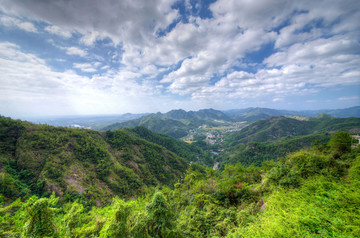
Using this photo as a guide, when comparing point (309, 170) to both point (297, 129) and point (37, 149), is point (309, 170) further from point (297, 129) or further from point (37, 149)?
point (297, 129)

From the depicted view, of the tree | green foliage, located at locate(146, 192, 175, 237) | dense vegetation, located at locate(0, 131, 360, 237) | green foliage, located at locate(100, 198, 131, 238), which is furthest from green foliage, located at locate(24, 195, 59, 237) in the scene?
the tree

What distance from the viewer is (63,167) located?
122 ft

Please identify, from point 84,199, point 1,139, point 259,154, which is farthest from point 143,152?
point 259,154

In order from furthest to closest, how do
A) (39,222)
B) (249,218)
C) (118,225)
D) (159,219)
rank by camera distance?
(249,218), (159,219), (39,222), (118,225)

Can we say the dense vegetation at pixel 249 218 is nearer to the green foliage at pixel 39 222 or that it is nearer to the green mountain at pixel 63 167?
the green foliage at pixel 39 222

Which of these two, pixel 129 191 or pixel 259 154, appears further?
pixel 259 154

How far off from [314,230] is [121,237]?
854cm

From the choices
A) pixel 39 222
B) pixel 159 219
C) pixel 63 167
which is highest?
pixel 39 222

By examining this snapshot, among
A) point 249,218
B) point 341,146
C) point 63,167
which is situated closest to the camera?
point 249,218

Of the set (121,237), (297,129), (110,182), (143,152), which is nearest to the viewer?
(121,237)

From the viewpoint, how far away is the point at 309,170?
10.4 meters

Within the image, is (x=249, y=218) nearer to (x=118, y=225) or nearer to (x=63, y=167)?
(x=118, y=225)

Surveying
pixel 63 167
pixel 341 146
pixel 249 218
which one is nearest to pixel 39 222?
pixel 249 218

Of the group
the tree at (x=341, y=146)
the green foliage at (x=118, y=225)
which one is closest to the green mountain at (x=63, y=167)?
the green foliage at (x=118, y=225)
